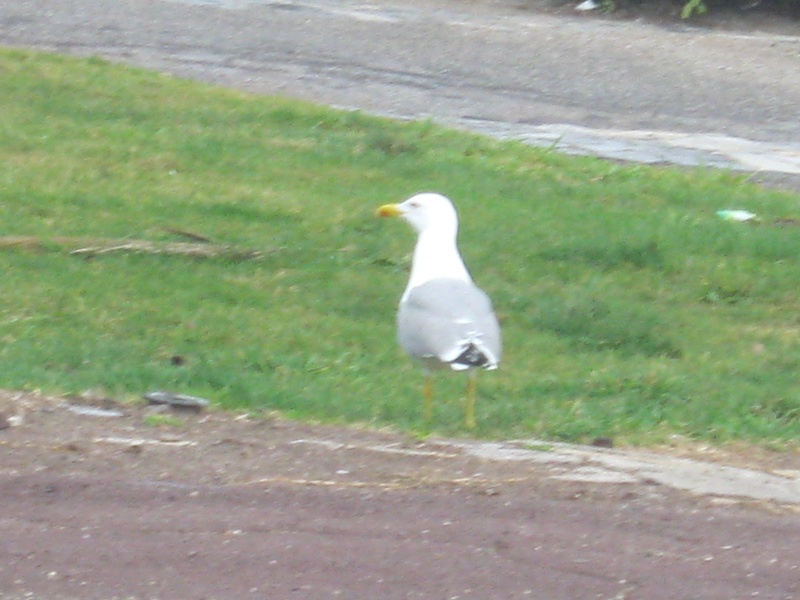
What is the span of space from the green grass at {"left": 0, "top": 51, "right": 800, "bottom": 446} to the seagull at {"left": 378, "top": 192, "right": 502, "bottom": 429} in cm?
35

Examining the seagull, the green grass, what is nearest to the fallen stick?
the green grass

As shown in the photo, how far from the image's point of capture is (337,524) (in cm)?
493

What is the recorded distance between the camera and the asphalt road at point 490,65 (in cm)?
1358

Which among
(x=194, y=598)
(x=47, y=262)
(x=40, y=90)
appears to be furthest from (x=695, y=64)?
(x=194, y=598)

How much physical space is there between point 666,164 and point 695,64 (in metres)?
4.95

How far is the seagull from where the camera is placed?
646 centimetres

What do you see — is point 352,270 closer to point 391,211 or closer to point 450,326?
point 391,211

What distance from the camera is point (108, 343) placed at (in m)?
7.66

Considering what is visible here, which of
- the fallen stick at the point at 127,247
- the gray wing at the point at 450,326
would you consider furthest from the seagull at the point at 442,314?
the fallen stick at the point at 127,247

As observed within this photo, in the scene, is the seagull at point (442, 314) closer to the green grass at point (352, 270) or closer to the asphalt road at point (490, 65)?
the green grass at point (352, 270)

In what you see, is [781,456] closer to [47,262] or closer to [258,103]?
[47,262]

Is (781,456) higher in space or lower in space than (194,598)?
lower

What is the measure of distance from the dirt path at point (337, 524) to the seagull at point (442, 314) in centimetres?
44

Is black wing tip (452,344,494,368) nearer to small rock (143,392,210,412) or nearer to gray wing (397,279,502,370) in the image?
gray wing (397,279,502,370)
